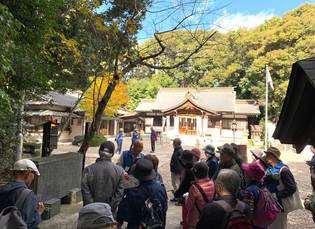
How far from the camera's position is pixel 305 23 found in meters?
35.8

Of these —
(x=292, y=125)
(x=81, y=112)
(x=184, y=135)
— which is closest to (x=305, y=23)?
(x=184, y=135)

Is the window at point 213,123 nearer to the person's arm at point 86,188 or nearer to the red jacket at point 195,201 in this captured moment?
the person's arm at point 86,188

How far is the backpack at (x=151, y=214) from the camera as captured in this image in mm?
3597

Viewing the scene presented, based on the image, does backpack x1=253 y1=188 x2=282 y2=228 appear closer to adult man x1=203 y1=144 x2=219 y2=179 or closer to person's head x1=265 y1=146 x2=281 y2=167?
person's head x1=265 y1=146 x2=281 y2=167

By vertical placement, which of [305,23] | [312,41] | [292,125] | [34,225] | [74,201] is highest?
[305,23]

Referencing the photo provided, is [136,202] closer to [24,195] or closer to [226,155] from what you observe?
[24,195]

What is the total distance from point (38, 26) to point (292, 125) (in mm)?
4245

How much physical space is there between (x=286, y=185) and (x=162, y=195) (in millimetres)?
1695

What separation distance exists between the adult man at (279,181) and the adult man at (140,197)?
1.57 m

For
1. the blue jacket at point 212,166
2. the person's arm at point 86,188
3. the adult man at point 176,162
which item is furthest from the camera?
the adult man at point 176,162

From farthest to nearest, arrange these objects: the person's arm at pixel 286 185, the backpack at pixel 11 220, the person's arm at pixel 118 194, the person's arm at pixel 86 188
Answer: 1. the person's arm at pixel 286 185
2. the person's arm at pixel 118 194
3. the person's arm at pixel 86 188
4. the backpack at pixel 11 220

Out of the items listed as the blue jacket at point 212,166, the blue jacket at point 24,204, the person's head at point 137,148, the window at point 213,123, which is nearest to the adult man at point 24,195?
the blue jacket at point 24,204

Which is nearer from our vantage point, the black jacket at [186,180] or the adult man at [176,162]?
the black jacket at [186,180]

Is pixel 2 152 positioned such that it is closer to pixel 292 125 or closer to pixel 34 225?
pixel 34 225
